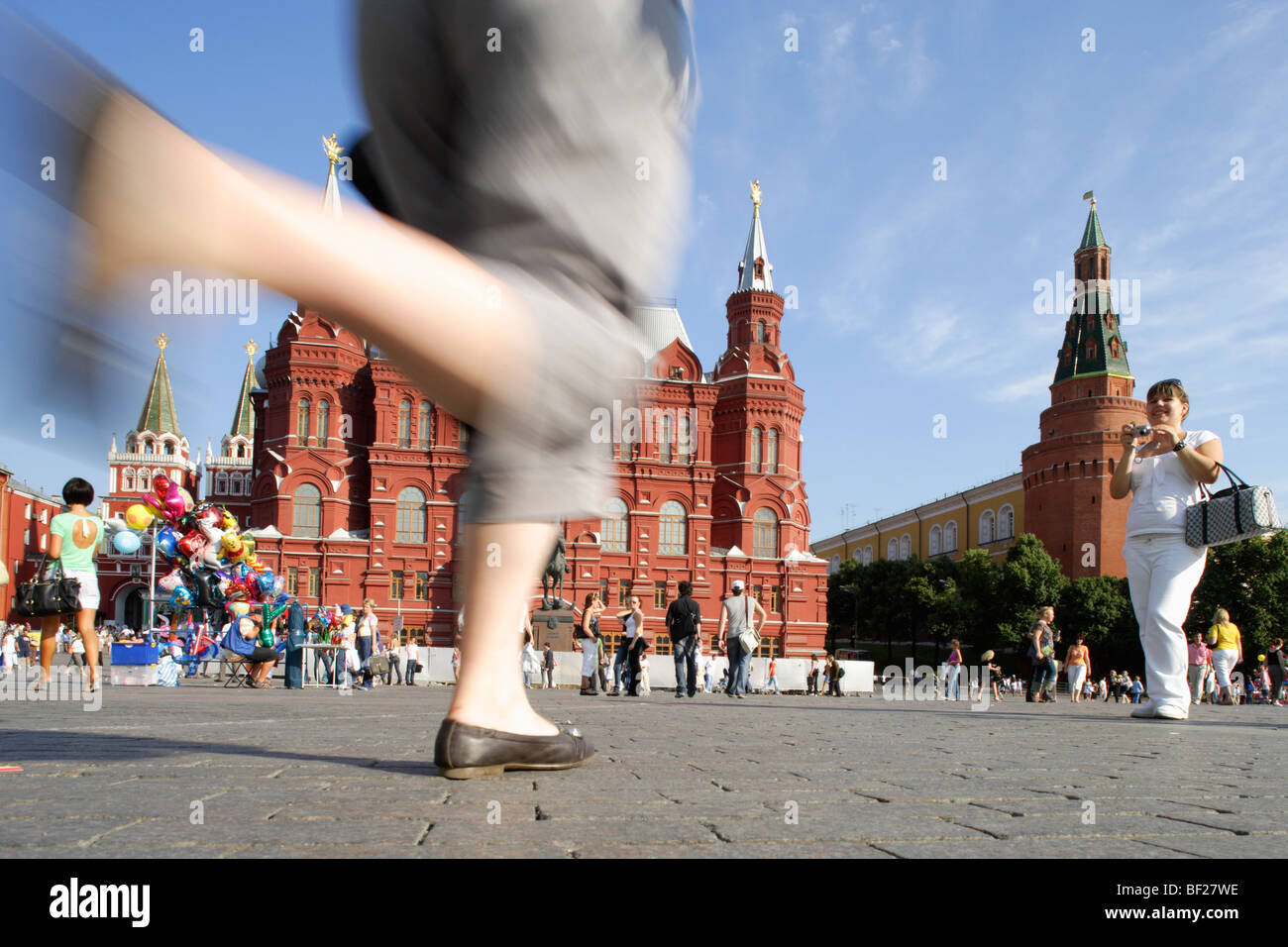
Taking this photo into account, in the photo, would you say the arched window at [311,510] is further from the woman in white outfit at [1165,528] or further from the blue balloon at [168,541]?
the woman in white outfit at [1165,528]

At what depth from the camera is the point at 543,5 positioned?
Result: 6.03ft

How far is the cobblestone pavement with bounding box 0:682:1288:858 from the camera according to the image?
1.36 metres

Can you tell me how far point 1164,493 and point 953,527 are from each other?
263 ft

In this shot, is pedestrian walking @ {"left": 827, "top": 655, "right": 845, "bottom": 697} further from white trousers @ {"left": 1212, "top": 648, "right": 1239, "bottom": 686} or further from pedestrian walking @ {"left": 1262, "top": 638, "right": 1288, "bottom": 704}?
white trousers @ {"left": 1212, "top": 648, "right": 1239, "bottom": 686}

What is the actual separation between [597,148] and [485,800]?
1215mm

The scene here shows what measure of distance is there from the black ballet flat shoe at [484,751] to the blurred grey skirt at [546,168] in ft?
1.48

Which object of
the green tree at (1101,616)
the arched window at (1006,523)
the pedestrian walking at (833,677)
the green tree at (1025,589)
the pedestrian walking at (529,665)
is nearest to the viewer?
the pedestrian walking at (529,665)

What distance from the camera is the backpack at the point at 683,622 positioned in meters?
13.8

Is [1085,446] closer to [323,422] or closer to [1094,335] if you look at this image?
[1094,335]

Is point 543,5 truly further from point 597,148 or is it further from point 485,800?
point 485,800

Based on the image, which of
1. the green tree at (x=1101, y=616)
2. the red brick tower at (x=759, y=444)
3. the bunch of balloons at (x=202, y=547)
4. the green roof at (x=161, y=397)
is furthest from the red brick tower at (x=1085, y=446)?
the green roof at (x=161, y=397)

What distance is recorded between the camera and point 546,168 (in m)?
1.93

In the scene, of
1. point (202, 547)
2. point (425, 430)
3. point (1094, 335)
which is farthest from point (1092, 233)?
point (202, 547)
